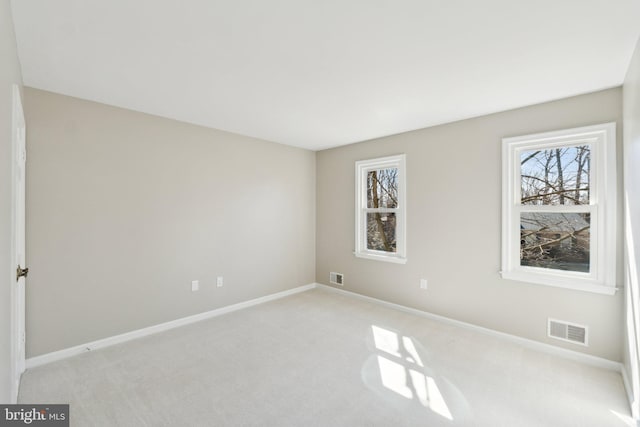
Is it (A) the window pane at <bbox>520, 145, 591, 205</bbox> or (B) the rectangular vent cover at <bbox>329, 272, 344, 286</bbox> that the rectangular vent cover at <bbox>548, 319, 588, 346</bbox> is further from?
(B) the rectangular vent cover at <bbox>329, 272, 344, 286</bbox>

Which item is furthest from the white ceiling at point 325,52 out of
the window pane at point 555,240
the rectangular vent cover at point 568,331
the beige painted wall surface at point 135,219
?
the rectangular vent cover at point 568,331

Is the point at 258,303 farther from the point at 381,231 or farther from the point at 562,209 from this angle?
the point at 562,209

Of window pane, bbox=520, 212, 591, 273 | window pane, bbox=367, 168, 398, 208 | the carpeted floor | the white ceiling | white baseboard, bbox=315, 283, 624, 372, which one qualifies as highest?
the white ceiling

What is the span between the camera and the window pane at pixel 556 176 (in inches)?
109

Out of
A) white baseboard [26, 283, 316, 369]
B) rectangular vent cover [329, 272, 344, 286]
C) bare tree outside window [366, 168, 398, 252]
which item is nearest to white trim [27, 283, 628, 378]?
white baseboard [26, 283, 316, 369]

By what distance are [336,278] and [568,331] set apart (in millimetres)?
2904

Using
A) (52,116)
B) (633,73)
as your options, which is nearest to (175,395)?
(52,116)

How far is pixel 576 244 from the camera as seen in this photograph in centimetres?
282

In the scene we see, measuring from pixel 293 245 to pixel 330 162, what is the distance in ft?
4.88

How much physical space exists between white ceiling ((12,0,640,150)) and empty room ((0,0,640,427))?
0.06 ft

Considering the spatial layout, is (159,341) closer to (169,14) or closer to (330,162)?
(169,14)

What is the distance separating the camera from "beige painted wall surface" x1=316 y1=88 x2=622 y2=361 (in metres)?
2.65

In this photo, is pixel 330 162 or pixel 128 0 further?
pixel 330 162

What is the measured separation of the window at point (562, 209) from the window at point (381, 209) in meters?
1.23
